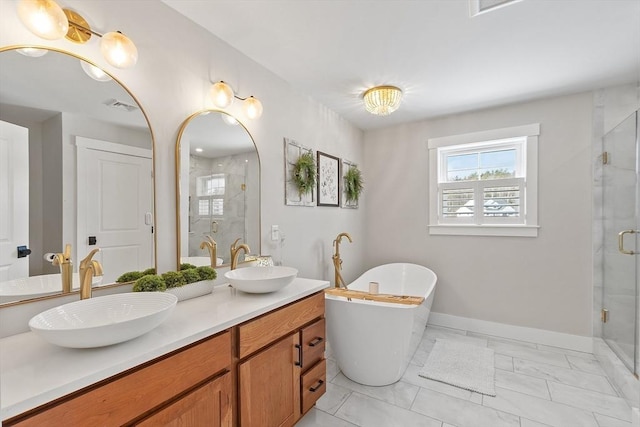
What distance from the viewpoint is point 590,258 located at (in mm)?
2662

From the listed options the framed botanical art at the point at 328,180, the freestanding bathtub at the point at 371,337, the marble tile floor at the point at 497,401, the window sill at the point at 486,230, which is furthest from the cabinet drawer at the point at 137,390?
the window sill at the point at 486,230

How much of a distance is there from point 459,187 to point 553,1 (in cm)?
191

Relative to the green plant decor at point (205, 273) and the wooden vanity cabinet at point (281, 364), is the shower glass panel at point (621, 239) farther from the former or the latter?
the green plant decor at point (205, 273)

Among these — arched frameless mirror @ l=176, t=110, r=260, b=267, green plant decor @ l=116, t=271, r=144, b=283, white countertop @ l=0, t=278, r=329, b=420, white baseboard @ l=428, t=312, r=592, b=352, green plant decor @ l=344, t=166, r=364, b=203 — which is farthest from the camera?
green plant decor @ l=344, t=166, r=364, b=203

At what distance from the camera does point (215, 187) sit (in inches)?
73.8

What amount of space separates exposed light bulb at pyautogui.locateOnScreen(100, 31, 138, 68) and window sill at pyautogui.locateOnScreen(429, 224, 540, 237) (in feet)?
10.1

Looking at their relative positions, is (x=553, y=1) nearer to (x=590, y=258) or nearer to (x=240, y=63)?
(x=240, y=63)

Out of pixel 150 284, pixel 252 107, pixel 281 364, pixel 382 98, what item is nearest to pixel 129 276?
pixel 150 284

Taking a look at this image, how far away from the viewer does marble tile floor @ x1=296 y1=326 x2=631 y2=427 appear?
180 centimetres

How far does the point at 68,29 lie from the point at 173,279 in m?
1.17

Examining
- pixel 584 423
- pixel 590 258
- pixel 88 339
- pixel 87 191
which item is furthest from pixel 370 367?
pixel 590 258

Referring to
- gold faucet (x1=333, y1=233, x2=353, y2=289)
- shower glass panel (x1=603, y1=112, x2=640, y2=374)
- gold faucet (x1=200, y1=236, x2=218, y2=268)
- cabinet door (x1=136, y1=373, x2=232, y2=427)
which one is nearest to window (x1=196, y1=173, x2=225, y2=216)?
gold faucet (x1=200, y1=236, x2=218, y2=268)

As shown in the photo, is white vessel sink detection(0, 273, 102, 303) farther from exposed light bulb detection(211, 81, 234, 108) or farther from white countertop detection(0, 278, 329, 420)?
exposed light bulb detection(211, 81, 234, 108)

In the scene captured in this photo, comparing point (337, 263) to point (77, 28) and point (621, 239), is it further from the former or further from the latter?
point (77, 28)
